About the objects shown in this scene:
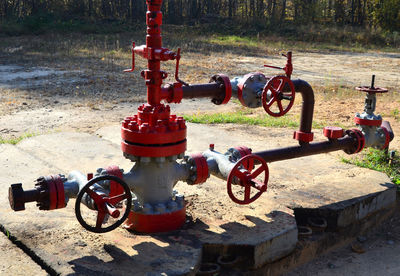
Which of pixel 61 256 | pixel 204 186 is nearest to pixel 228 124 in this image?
pixel 204 186

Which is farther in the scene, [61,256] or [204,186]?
[204,186]

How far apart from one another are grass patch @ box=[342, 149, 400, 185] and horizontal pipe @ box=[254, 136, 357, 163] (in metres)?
0.50

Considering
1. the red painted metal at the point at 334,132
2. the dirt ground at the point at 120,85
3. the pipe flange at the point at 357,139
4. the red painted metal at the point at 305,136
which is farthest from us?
the dirt ground at the point at 120,85

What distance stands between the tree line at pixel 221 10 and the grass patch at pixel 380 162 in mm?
14014

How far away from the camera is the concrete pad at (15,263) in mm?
2141

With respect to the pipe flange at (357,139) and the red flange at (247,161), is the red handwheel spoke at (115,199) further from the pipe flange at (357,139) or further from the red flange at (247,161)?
the pipe flange at (357,139)

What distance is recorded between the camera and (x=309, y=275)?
276cm

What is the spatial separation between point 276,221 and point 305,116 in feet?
2.47

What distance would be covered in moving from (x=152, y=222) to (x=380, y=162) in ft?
7.39

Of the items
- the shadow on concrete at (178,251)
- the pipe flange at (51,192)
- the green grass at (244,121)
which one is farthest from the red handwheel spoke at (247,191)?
the green grass at (244,121)

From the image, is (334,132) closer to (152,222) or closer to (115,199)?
(152,222)

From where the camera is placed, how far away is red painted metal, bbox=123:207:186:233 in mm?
2496

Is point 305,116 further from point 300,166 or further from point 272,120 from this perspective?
point 272,120

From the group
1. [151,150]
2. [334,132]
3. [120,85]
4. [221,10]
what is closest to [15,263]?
[151,150]
